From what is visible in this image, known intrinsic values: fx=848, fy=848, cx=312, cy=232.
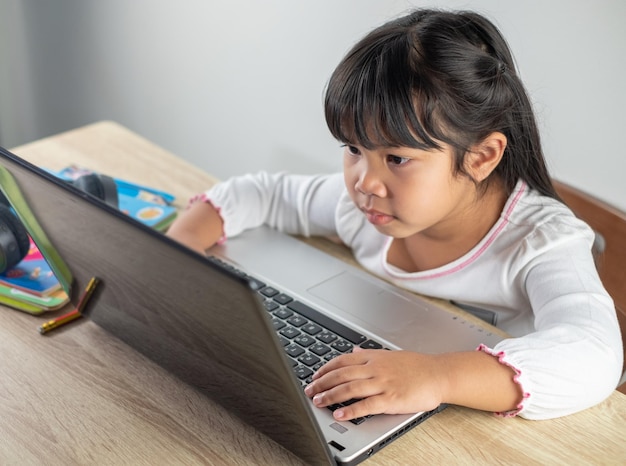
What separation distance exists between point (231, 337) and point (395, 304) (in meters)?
0.38

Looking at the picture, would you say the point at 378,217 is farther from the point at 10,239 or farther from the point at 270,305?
the point at 10,239

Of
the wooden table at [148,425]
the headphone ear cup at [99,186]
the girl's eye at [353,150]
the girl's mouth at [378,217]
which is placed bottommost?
the wooden table at [148,425]

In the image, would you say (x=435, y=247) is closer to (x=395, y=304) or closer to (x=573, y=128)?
(x=395, y=304)

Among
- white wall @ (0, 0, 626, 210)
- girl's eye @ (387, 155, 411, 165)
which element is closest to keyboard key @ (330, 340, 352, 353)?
girl's eye @ (387, 155, 411, 165)

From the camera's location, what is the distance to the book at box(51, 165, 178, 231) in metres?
1.18

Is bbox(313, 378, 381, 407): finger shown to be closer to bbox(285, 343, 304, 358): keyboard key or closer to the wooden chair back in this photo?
bbox(285, 343, 304, 358): keyboard key

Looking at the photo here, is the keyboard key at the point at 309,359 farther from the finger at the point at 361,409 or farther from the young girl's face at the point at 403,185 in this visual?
the young girl's face at the point at 403,185

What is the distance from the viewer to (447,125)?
0.94 metres

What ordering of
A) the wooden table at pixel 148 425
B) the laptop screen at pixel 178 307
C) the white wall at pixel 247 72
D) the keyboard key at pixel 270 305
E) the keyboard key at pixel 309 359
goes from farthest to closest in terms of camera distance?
Result: the white wall at pixel 247 72, the keyboard key at pixel 270 305, the keyboard key at pixel 309 359, the wooden table at pixel 148 425, the laptop screen at pixel 178 307

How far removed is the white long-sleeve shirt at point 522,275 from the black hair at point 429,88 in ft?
0.41

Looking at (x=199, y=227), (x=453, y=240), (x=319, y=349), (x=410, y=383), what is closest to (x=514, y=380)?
(x=410, y=383)

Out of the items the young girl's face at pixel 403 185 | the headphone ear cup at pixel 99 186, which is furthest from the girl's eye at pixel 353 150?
the headphone ear cup at pixel 99 186

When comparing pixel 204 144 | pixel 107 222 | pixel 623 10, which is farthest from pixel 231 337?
pixel 204 144

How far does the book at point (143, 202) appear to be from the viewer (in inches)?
46.5
